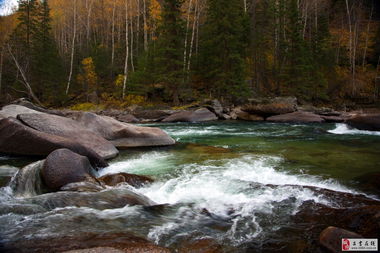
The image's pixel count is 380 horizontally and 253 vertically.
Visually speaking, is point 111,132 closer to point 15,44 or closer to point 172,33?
point 172,33

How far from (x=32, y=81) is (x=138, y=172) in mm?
28243

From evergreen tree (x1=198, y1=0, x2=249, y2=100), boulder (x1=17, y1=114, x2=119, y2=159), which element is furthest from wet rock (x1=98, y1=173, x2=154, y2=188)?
evergreen tree (x1=198, y1=0, x2=249, y2=100)

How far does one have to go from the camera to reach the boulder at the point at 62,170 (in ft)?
17.5

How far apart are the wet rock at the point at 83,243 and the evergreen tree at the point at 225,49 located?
70.8 ft

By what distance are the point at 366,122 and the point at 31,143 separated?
14782mm

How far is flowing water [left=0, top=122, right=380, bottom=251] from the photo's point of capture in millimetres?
3812

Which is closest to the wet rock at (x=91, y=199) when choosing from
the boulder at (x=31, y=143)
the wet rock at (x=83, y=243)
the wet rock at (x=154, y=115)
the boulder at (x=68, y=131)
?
the wet rock at (x=83, y=243)

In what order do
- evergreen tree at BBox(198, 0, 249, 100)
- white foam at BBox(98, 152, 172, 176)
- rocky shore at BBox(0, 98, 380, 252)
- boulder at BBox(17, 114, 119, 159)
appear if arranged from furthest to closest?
evergreen tree at BBox(198, 0, 249, 100)
boulder at BBox(17, 114, 119, 159)
white foam at BBox(98, 152, 172, 176)
rocky shore at BBox(0, 98, 380, 252)

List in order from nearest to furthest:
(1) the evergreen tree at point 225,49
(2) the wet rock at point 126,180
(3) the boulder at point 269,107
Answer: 1. (2) the wet rock at point 126,180
2. (3) the boulder at point 269,107
3. (1) the evergreen tree at point 225,49

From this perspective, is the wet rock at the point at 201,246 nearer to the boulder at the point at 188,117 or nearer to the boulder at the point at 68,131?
the boulder at the point at 68,131

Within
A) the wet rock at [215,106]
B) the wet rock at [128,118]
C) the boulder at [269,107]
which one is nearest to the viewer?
the boulder at [269,107]

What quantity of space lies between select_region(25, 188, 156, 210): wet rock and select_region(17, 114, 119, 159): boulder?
11.3ft

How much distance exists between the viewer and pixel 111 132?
32.7ft

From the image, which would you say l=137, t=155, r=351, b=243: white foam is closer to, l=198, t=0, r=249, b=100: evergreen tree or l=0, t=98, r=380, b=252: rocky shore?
l=0, t=98, r=380, b=252: rocky shore
